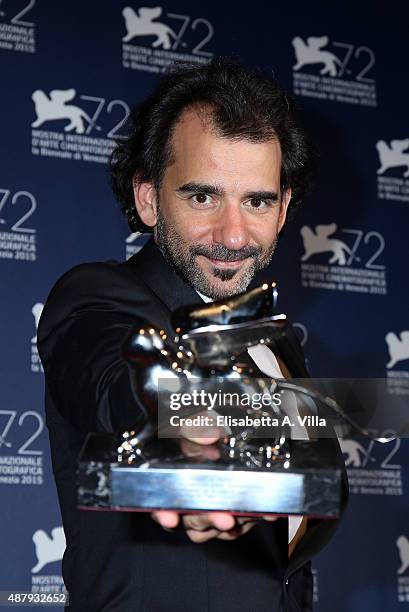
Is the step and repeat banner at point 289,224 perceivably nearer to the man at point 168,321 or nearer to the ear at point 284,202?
the ear at point 284,202

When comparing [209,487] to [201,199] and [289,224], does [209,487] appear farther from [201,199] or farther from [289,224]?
[289,224]

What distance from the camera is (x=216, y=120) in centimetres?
144

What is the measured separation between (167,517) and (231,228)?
2.00 feet

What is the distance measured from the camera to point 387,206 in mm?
3203

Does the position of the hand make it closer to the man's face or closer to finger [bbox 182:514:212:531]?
finger [bbox 182:514:212:531]

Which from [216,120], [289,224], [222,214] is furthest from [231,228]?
[289,224]

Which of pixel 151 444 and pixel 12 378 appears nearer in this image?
pixel 151 444

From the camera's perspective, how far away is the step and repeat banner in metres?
2.58

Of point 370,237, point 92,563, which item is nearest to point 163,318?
point 92,563

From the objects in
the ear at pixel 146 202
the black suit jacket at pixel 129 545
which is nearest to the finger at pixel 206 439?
the black suit jacket at pixel 129 545

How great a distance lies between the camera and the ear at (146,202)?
161 cm

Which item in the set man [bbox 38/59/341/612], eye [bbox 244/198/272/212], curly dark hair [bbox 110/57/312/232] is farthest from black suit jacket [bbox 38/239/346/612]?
curly dark hair [bbox 110/57/312/232]

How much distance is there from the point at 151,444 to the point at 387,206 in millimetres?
2507

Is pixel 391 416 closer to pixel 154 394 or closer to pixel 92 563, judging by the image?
pixel 92 563
